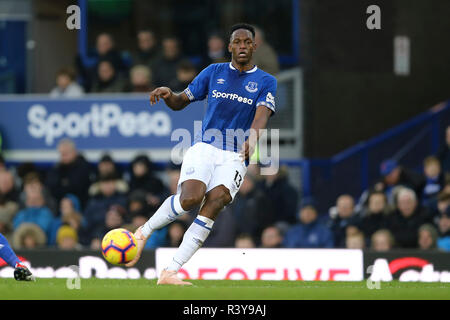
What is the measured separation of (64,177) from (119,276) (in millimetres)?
3117

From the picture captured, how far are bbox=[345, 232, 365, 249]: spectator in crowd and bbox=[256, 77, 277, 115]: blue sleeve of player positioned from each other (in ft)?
13.9

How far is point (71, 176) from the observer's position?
15766mm

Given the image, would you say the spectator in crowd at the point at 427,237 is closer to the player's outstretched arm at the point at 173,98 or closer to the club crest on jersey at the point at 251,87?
the club crest on jersey at the point at 251,87

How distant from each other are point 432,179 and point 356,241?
1.50 meters

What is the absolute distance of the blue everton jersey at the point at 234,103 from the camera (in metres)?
9.72

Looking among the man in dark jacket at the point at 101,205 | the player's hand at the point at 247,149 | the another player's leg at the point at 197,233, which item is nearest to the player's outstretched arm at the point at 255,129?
the player's hand at the point at 247,149

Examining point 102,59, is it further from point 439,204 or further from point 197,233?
point 197,233

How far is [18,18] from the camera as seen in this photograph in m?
19.0

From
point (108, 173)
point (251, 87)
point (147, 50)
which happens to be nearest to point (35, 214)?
point (108, 173)

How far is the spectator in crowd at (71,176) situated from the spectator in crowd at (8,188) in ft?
1.64

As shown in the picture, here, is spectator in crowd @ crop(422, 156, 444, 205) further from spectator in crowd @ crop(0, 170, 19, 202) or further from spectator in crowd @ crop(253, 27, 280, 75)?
spectator in crowd @ crop(0, 170, 19, 202)

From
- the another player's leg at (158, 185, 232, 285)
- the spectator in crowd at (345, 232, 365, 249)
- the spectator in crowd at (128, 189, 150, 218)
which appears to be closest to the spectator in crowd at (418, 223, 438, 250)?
the spectator in crowd at (345, 232, 365, 249)

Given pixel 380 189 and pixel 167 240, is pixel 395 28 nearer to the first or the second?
pixel 380 189

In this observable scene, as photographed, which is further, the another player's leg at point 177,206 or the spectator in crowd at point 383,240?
the spectator in crowd at point 383,240
